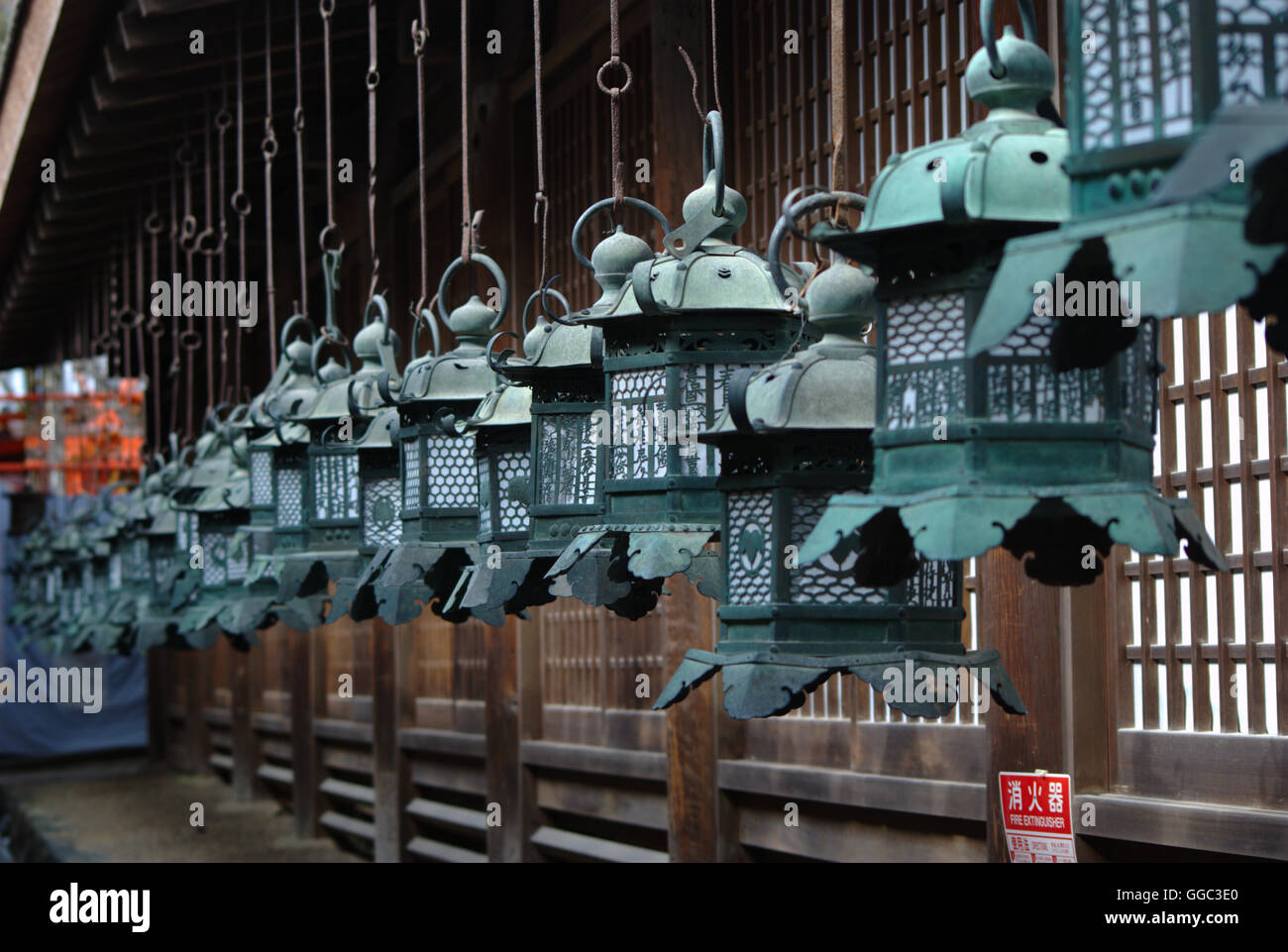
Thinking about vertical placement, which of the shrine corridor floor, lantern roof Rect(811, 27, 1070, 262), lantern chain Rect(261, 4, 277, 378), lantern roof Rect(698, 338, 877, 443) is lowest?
the shrine corridor floor

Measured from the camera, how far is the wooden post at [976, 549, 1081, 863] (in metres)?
5.64

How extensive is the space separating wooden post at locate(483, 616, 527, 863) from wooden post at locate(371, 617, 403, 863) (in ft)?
7.66

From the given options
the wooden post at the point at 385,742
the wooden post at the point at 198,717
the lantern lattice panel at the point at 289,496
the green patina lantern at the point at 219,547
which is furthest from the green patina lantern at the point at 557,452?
the wooden post at the point at 198,717

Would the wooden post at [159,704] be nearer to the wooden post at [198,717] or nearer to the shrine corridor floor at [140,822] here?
the shrine corridor floor at [140,822]

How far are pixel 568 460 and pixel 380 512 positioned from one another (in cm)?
142

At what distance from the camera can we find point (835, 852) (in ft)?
23.5

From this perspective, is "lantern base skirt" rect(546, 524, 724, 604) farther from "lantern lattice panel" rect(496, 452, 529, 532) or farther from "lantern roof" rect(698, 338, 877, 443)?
"lantern lattice panel" rect(496, 452, 529, 532)

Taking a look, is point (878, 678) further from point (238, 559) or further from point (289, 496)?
point (238, 559)

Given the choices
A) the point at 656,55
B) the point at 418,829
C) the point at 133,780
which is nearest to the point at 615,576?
the point at 656,55

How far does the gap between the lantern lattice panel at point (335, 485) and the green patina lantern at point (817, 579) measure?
2902 mm

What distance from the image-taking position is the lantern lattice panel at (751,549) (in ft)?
11.6

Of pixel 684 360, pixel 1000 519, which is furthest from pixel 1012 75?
pixel 684 360

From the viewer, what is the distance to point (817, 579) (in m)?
3.47

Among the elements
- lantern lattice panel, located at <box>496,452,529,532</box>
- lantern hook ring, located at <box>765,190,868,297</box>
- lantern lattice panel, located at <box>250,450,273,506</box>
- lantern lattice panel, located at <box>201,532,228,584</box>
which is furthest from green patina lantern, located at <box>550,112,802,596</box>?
lantern lattice panel, located at <box>201,532,228,584</box>
